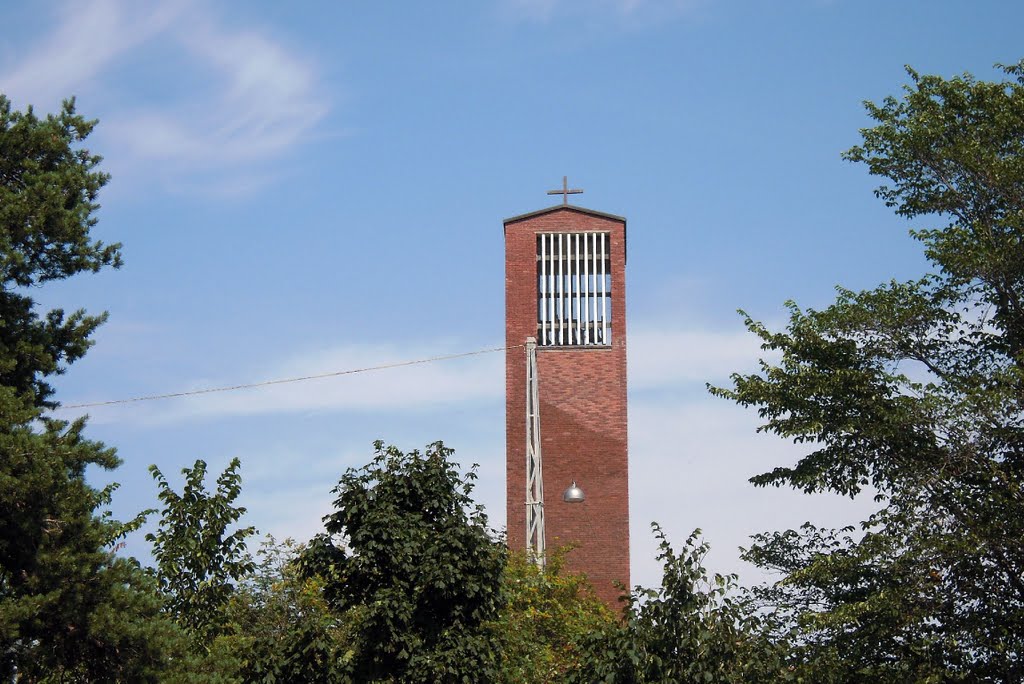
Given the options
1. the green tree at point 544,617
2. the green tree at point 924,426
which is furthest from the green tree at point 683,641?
the green tree at point 544,617

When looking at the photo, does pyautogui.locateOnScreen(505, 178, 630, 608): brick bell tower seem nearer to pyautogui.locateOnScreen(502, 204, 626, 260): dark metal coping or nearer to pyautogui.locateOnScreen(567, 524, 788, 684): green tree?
pyautogui.locateOnScreen(502, 204, 626, 260): dark metal coping

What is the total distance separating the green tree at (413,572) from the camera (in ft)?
64.1

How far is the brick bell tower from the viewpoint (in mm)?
42031

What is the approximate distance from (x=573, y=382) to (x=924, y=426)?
70.6 ft

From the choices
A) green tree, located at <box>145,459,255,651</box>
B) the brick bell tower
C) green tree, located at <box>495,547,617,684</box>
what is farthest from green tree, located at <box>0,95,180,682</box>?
the brick bell tower

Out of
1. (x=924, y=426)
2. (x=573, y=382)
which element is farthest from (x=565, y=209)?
(x=924, y=426)

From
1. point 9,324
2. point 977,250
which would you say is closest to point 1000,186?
point 977,250

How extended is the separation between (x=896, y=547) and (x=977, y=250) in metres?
5.24

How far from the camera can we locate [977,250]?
2281 cm

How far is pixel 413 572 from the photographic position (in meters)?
19.9

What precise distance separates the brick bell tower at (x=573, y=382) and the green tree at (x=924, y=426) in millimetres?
18034

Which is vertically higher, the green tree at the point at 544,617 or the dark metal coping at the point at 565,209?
the dark metal coping at the point at 565,209

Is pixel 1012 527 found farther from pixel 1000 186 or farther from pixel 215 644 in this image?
pixel 215 644

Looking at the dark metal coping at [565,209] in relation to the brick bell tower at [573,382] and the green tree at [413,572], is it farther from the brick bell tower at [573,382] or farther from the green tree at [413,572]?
the green tree at [413,572]
